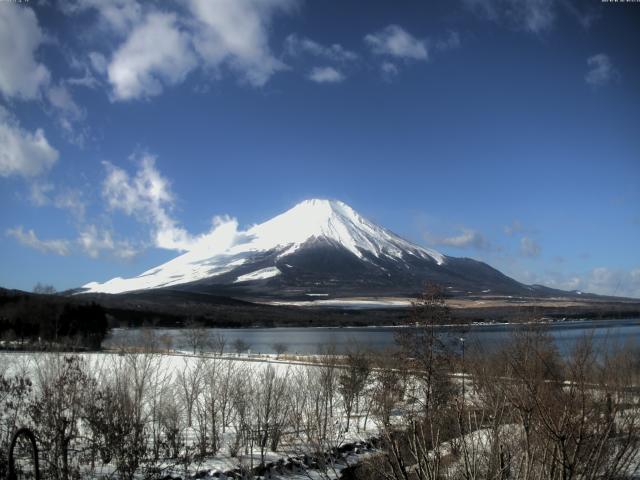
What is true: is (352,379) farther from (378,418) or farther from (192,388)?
(378,418)

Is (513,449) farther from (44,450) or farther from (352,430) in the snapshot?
(352,430)

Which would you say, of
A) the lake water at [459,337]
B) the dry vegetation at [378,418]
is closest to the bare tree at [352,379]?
the dry vegetation at [378,418]

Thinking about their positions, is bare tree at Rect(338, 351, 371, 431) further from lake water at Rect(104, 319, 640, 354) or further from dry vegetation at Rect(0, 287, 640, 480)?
lake water at Rect(104, 319, 640, 354)

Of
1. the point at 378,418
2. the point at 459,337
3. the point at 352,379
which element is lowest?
the point at 352,379

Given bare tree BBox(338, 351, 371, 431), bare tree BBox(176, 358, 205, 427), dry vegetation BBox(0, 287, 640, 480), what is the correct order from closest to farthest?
dry vegetation BBox(0, 287, 640, 480) → bare tree BBox(176, 358, 205, 427) → bare tree BBox(338, 351, 371, 431)

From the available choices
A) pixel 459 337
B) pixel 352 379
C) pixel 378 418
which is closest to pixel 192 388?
pixel 352 379

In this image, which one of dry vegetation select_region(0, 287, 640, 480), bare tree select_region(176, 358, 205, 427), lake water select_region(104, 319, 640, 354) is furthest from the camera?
bare tree select_region(176, 358, 205, 427)

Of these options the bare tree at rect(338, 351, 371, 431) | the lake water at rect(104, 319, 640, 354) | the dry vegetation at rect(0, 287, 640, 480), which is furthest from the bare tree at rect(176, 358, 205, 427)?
the lake water at rect(104, 319, 640, 354)

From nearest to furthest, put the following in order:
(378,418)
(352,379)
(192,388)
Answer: (378,418)
(192,388)
(352,379)

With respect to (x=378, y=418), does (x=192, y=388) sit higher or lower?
lower

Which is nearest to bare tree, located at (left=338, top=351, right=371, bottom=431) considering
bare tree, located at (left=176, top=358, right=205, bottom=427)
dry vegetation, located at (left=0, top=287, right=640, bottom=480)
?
dry vegetation, located at (left=0, top=287, right=640, bottom=480)

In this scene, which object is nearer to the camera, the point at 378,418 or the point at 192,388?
the point at 378,418

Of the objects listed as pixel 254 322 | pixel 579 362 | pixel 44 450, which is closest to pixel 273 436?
pixel 44 450

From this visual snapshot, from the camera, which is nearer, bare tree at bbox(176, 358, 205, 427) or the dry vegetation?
the dry vegetation
